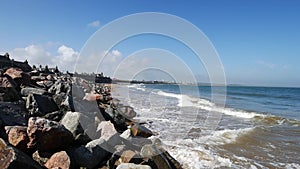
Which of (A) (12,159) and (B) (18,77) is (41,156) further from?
(B) (18,77)

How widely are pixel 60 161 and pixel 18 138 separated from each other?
35.0 inches

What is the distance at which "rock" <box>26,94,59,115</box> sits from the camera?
635 centimetres

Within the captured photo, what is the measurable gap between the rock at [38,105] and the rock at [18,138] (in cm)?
211

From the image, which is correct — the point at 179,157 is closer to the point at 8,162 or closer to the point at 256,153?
the point at 256,153

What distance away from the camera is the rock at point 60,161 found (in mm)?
3955

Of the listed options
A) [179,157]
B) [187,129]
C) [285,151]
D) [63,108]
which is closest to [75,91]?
[63,108]

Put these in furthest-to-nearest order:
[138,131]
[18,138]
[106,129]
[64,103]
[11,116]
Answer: [64,103] → [138,131] → [106,129] → [11,116] → [18,138]

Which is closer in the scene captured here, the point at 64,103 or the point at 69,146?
the point at 69,146

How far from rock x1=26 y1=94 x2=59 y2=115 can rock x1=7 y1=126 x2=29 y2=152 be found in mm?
2114

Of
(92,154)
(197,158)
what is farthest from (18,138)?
(197,158)

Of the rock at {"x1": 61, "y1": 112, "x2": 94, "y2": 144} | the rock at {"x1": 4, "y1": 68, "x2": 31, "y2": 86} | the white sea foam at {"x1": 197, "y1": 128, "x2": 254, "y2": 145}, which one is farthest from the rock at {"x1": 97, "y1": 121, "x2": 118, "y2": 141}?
the rock at {"x1": 4, "y1": 68, "x2": 31, "y2": 86}

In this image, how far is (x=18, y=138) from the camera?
418 centimetres

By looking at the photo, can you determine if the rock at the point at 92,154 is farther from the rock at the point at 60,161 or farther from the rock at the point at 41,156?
the rock at the point at 41,156

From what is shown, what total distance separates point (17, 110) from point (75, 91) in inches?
217
